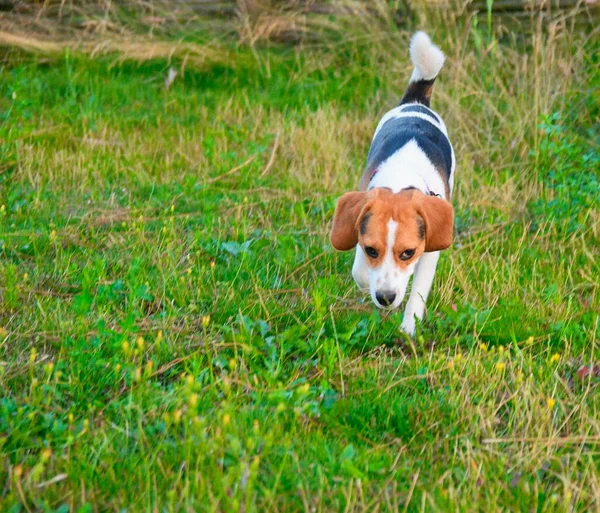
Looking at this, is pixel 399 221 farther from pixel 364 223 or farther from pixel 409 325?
pixel 409 325

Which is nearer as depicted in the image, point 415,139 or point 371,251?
point 371,251

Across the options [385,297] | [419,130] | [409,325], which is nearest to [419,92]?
[419,130]

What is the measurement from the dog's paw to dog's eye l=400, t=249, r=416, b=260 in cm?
35

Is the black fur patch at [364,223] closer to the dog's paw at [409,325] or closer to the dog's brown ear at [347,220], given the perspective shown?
the dog's brown ear at [347,220]

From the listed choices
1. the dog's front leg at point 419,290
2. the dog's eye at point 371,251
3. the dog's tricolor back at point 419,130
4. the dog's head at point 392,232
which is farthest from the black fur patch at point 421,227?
the dog's tricolor back at point 419,130

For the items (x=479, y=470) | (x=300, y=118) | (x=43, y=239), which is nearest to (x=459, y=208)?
(x=300, y=118)

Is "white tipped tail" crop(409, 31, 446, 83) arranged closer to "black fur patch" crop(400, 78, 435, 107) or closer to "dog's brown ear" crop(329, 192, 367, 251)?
"black fur patch" crop(400, 78, 435, 107)

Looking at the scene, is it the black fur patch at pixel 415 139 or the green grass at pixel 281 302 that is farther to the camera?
the black fur patch at pixel 415 139

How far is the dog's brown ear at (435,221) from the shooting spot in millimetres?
3795

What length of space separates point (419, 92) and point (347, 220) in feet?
7.16

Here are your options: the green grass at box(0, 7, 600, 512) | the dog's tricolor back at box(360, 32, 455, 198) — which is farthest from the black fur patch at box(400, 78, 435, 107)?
the green grass at box(0, 7, 600, 512)

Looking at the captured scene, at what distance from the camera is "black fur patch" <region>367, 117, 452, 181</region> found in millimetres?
4676

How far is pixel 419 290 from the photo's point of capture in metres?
4.12

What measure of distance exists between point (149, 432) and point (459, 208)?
3281 mm
